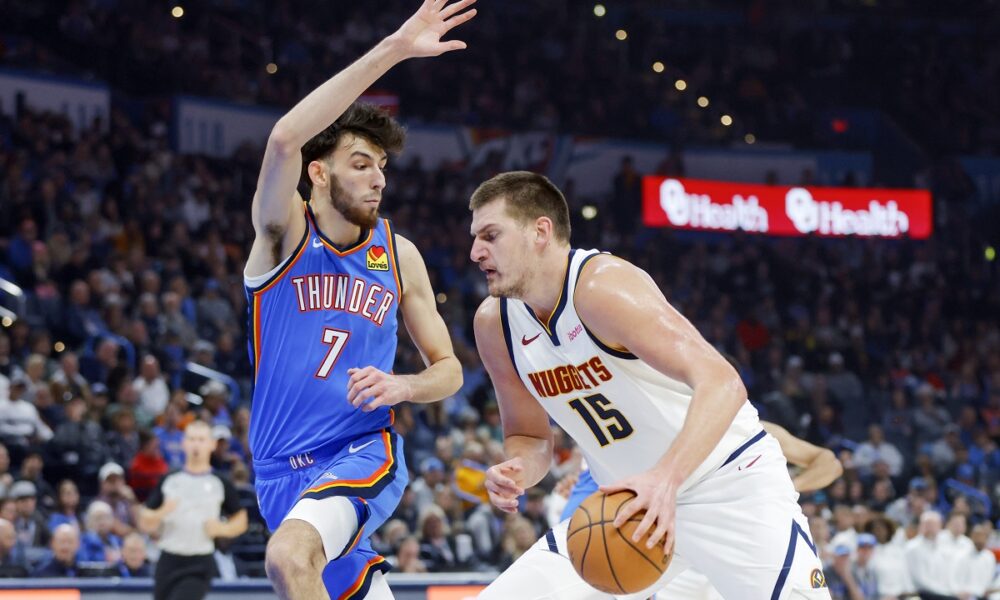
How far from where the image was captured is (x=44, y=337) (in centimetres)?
1383

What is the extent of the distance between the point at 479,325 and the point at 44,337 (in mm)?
10142

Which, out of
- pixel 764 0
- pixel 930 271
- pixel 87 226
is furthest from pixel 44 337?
pixel 764 0

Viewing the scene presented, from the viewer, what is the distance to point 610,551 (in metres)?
3.93

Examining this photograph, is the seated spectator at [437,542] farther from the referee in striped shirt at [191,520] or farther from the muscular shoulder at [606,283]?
the muscular shoulder at [606,283]

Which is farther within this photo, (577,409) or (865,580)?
(865,580)

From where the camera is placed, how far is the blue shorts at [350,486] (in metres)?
4.99

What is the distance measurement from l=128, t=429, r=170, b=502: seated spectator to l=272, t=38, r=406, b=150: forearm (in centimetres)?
852

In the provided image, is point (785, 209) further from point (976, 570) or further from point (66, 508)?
point (66, 508)

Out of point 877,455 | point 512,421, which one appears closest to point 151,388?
Result: point 512,421

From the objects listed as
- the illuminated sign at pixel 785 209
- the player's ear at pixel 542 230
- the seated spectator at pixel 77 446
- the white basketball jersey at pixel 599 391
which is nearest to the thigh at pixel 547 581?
the white basketball jersey at pixel 599 391

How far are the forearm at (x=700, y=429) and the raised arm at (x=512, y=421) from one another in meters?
0.95

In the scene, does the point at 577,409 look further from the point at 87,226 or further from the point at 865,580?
the point at 87,226

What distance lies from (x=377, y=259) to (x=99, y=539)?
276 inches

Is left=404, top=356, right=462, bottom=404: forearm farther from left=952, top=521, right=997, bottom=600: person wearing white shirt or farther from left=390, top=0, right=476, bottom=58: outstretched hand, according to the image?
left=952, top=521, right=997, bottom=600: person wearing white shirt
